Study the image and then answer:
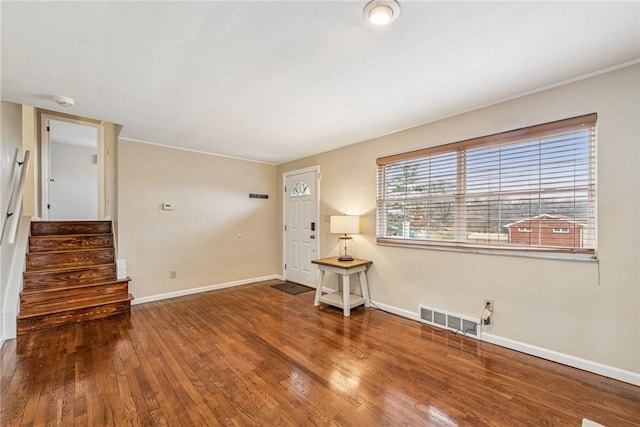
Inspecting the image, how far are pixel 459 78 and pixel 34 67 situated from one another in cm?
330

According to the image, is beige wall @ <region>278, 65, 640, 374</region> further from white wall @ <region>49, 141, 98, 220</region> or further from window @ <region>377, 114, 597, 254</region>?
white wall @ <region>49, 141, 98, 220</region>

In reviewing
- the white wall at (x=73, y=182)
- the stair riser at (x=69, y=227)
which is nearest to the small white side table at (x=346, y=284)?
the stair riser at (x=69, y=227)

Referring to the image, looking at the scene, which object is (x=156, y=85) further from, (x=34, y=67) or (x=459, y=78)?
(x=459, y=78)

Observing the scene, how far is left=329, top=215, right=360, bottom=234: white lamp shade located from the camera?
3.79 meters

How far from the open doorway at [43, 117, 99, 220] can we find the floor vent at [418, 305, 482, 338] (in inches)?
255

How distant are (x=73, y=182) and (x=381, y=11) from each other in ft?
23.7

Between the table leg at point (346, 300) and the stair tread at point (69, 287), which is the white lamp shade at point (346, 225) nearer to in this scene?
the table leg at point (346, 300)

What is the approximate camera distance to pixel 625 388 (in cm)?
201

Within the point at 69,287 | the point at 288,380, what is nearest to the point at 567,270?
the point at 288,380

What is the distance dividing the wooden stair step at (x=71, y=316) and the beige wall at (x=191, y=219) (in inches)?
18.5

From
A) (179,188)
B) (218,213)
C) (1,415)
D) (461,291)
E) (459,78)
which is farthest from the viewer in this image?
(218,213)

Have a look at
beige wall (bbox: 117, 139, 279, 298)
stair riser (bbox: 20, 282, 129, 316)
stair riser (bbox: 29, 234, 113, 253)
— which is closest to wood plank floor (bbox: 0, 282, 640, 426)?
stair riser (bbox: 20, 282, 129, 316)

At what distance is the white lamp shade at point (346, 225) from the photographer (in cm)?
379

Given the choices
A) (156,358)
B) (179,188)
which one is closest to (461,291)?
(156,358)
